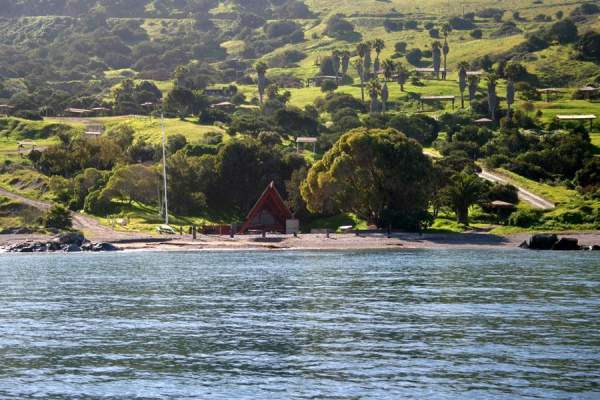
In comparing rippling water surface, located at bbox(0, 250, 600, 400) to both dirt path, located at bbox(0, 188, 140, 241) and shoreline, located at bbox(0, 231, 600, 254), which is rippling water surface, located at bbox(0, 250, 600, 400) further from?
dirt path, located at bbox(0, 188, 140, 241)

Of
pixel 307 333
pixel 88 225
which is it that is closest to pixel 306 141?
pixel 88 225

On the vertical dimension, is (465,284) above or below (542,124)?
below

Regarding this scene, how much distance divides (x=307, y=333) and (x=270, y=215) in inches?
2958

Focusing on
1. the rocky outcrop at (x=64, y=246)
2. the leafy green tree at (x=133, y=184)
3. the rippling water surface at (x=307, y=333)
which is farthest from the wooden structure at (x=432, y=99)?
the rippling water surface at (x=307, y=333)

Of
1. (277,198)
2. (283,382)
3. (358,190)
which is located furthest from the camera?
(277,198)

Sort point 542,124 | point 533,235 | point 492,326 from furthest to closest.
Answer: point 542,124
point 533,235
point 492,326

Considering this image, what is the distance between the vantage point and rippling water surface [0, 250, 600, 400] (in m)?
33.0

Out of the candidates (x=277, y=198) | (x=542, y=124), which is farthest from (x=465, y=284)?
(x=542, y=124)

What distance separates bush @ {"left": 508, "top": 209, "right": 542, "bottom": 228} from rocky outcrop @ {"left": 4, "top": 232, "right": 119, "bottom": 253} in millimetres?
40864

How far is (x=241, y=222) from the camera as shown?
125375 millimetres

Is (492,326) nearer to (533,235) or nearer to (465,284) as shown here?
(465,284)

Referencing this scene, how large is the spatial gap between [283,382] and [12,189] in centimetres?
10597

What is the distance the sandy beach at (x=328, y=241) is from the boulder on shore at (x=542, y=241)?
8.50 feet

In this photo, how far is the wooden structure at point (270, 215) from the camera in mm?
116312
